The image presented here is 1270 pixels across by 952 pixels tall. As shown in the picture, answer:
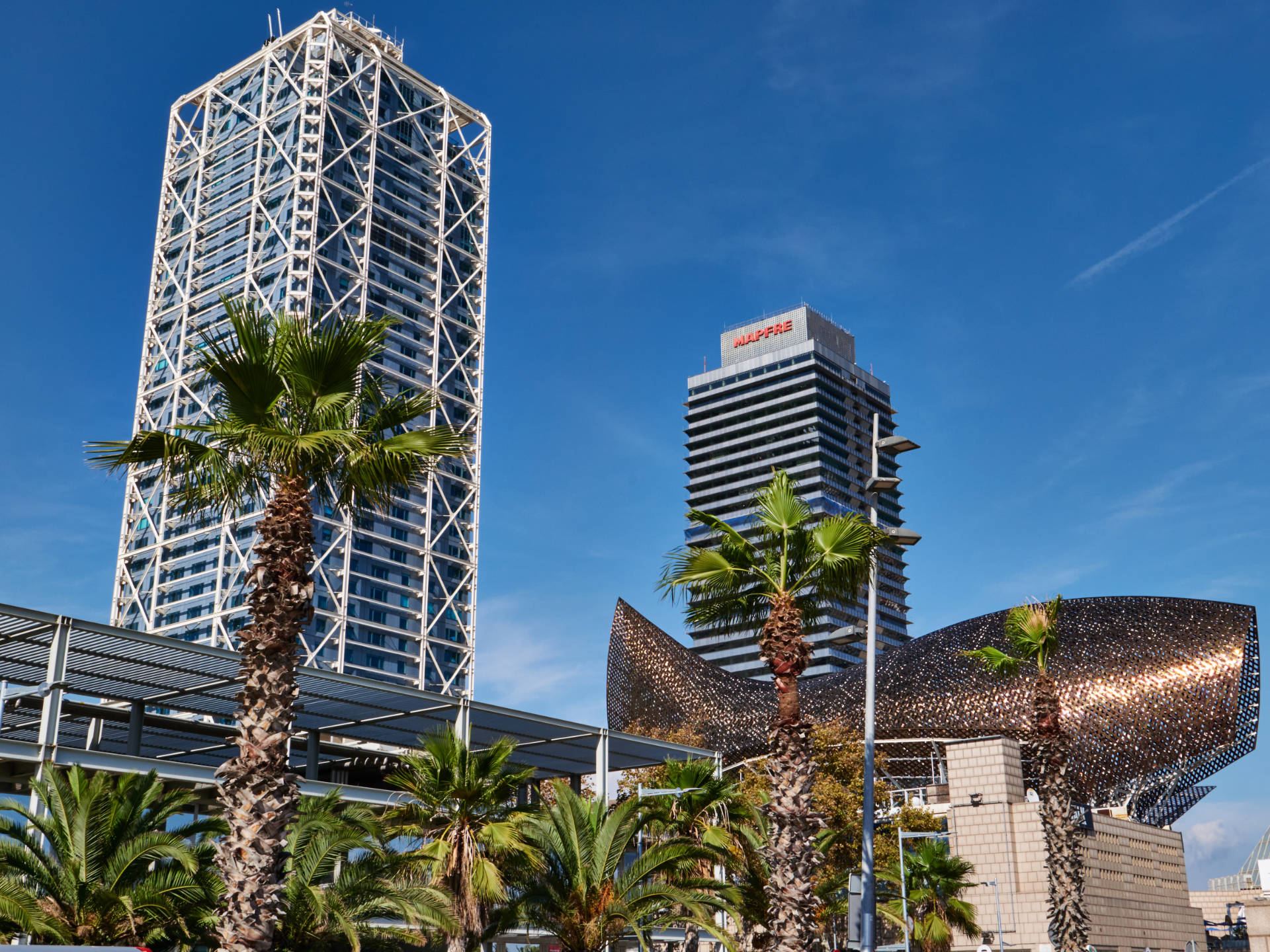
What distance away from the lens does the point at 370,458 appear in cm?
1436

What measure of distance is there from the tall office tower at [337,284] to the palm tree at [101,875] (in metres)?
84.0

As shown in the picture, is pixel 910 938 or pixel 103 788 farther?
pixel 910 938

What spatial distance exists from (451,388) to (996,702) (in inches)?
2606

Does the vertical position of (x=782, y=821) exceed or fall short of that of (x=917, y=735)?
it falls short

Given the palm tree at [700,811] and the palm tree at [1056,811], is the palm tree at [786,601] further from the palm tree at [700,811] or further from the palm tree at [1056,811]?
the palm tree at [1056,811]

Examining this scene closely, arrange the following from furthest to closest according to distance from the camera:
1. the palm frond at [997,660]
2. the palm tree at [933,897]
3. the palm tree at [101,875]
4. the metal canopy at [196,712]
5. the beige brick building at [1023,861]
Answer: the beige brick building at [1023,861]
the palm tree at [933,897]
the palm frond at [997,660]
the metal canopy at [196,712]
the palm tree at [101,875]

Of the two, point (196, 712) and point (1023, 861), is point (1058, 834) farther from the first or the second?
point (1023, 861)

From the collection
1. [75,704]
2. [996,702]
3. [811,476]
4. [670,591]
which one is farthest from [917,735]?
[811,476]

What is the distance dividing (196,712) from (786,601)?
956 inches

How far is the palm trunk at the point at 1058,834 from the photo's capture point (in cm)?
2614

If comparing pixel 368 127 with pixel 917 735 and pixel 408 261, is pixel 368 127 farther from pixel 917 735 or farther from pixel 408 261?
pixel 917 735

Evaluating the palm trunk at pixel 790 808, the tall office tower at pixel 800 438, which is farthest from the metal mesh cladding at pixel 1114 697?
the tall office tower at pixel 800 438

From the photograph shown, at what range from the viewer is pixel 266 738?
517 inches

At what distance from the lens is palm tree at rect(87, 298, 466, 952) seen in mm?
12836
